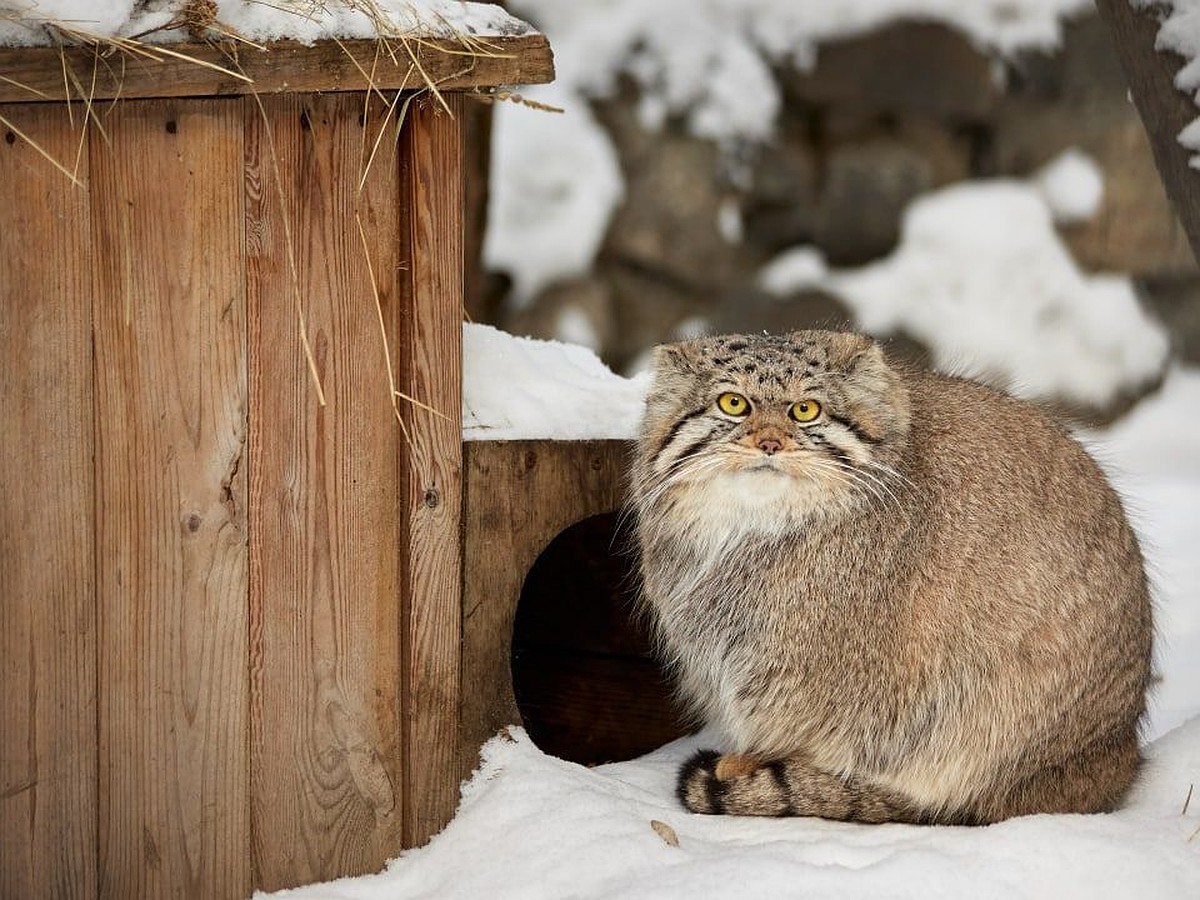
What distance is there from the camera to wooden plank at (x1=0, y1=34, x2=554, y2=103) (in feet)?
9.54

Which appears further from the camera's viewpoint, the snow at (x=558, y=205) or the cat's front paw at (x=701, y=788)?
the snow at (x=558, y=205)

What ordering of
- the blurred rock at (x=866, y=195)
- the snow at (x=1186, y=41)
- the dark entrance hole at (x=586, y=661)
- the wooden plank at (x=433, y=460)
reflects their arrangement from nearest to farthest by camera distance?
the wooden plank at (x=433, y=460) < the snow at (x=1186, y=41) < the dark entrance hole at (x=586, y=661) < the blurred rock at (x=866, y=195)

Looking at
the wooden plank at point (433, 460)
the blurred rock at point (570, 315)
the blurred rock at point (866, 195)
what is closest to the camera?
the wooden plank at point (433, 460)

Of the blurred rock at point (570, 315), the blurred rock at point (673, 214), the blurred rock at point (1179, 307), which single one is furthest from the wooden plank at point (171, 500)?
the blurred rock at point (1179, 307)

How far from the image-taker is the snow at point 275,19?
2.88 metres

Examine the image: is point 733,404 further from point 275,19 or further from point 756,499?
point 275,19

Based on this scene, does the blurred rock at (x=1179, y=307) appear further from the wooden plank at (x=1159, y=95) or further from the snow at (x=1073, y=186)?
the wooden plank at (x=1159, y=95)

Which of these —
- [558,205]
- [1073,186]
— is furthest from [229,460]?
[1073,186]

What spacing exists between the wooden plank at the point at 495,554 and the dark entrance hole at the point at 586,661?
94 centimetres

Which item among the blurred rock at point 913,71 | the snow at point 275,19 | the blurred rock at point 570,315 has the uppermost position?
the blurred rock at point 913,71

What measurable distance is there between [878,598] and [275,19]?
1858mm

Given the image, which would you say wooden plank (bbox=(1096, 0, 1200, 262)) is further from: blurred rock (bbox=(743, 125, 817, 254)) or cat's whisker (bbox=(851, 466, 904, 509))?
blurred rock (bbox=(743, 125, 817, 254))

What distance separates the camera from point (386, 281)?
319 centimetres

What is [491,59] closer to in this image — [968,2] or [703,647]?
[703,647]
